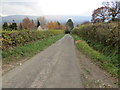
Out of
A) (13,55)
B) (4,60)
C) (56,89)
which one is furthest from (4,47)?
(56,89)

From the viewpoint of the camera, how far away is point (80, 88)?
13.2ft

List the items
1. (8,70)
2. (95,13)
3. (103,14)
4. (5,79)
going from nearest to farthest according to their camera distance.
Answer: (5,79) < (8,70) < (103,14) < (95,13)

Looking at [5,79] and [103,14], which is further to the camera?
[103,14]

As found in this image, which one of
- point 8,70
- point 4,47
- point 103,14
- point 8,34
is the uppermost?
point 103,14

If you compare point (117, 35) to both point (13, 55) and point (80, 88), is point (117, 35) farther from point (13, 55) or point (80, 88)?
point (13, 55)

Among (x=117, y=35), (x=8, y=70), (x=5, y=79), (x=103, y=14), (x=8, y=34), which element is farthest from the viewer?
(x=103, y=14)

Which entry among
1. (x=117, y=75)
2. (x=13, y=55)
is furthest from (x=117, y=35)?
(x=13, y=55)

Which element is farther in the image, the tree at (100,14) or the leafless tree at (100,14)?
the tree at (100,14)

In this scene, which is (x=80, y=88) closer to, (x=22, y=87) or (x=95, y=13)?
(x=22, y=87)

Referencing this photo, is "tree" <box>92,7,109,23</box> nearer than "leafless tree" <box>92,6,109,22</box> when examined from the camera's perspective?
No

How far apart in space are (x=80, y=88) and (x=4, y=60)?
497 cm

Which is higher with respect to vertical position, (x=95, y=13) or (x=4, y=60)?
(x=95, y=13)

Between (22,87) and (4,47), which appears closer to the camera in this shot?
(22,87)

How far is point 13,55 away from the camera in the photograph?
8.37m
